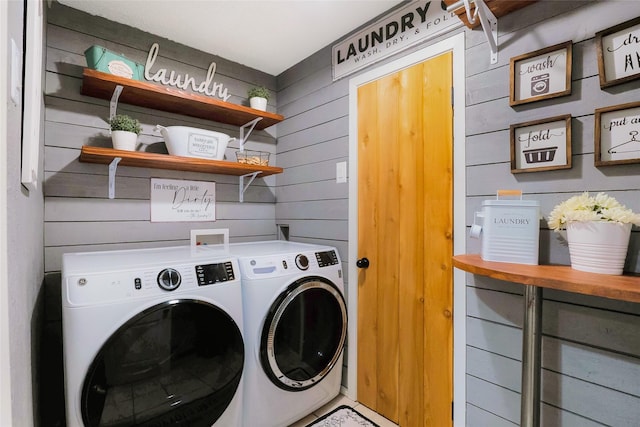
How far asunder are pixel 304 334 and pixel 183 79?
182cm

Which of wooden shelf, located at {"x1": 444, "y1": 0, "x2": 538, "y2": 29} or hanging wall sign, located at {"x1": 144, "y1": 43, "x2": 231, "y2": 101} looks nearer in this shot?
wooden shelf, located at {"x1": 444, "y1": 0, "x2": 538, "y2": 29}

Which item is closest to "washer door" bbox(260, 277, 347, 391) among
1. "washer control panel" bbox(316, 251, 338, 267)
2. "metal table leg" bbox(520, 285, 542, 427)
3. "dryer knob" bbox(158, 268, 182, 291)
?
"washer control panel" bbox(316, 251, 338, 267)

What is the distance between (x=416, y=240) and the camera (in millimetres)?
1615

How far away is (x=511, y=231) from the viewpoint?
1.16 metres

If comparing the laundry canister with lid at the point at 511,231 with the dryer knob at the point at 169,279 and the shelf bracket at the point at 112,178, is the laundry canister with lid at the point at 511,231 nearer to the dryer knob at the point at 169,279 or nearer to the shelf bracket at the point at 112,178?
the dryer knob at the point at 169,279

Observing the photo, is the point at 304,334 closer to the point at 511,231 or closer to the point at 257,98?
the point at 511,231

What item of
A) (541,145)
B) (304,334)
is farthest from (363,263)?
(541,145)

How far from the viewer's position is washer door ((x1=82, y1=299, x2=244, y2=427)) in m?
1.14

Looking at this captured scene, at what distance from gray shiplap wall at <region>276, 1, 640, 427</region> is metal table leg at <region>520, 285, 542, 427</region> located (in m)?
0.19

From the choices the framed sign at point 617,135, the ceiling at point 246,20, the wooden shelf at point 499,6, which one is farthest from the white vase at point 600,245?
the ceiling at point 246,20

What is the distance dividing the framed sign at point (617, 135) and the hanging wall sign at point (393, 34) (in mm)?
748

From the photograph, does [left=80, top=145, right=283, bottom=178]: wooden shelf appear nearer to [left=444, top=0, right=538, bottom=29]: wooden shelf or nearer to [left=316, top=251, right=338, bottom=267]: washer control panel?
[left=316, top=251, right=338, bottom=267]: washer control panel

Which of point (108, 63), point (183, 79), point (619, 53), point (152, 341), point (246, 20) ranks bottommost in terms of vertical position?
point (152, 341)

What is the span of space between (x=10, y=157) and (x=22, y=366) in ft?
1.99
